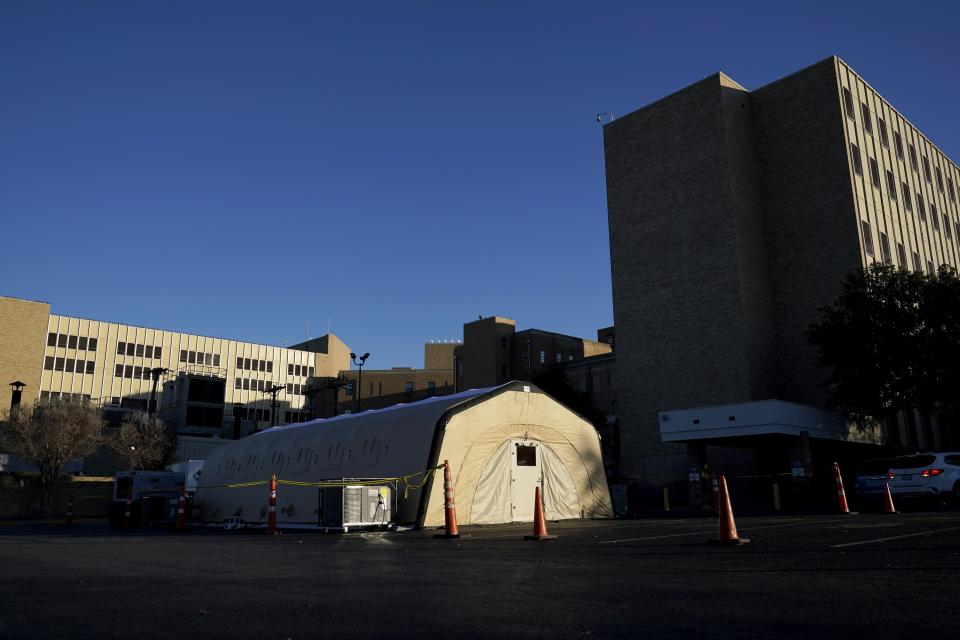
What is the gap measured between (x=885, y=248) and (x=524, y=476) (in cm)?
4005

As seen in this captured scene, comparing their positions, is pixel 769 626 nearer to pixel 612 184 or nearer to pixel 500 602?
pixel 500 602

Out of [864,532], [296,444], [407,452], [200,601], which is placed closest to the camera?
[200,601]

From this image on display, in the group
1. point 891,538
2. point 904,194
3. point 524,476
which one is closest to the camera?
point 891,538

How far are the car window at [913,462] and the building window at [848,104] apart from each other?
115 feet

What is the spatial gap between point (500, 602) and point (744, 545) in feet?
18.4

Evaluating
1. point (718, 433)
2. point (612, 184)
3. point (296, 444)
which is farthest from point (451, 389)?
point (296, 444)

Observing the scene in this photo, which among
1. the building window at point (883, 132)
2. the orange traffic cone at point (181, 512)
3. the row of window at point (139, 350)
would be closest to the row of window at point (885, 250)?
the building window at point (883, 132)

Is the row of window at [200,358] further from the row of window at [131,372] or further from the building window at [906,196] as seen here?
the building window at [906,196]

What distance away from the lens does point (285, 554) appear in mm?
11023

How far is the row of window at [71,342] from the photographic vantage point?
276 feet

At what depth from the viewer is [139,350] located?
91188 millimetres

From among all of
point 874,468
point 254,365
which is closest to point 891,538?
point 874,468

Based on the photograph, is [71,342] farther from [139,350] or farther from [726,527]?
[726,527]

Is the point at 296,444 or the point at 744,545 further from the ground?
the point at 296,444
